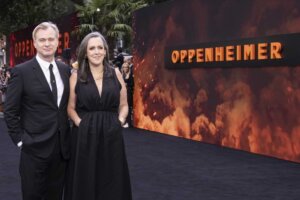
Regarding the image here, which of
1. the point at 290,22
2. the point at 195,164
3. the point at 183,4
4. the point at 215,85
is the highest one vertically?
the point at 183,4

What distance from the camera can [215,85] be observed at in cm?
1048

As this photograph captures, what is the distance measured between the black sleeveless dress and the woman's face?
0.50 ft

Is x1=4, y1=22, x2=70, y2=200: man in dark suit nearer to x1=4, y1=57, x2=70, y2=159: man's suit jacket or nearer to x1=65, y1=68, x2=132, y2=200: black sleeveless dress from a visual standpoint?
x1=4, y1=57, x2=70, y2=159: man's suit jacket

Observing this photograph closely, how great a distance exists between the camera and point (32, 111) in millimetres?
3877

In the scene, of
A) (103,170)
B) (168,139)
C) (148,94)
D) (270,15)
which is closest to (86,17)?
(148,94)

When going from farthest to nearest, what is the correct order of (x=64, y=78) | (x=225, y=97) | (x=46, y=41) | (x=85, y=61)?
(x=225, y=97) < (x=85, y=61) < (x=64, y=78) < (x=46, y=41)

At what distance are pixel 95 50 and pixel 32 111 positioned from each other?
63cm

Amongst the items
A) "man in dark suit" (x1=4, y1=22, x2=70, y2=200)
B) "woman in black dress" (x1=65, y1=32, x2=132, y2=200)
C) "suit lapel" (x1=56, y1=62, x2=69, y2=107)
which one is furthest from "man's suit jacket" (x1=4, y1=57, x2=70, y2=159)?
"woman in black dress" (x1=65, y1=32, x2=132, y2=200)

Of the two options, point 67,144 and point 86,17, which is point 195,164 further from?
point 86,17

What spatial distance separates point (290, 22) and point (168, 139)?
12.7ft

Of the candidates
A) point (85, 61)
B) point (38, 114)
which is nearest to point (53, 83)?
point (38, 114)

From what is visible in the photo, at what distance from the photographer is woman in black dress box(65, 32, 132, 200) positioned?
4121 millimetres

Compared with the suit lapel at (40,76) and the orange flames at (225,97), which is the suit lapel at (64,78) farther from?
the orange flames at (225,97)

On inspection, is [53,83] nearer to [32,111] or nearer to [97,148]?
[32,111]
